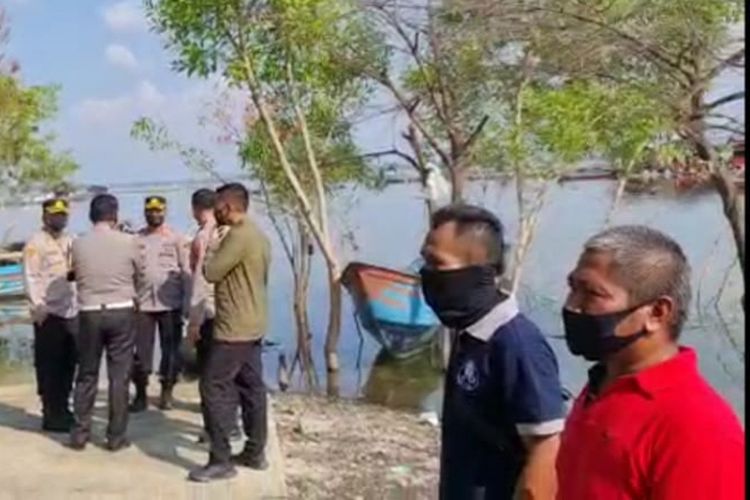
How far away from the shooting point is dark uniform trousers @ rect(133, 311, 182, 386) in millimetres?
8125

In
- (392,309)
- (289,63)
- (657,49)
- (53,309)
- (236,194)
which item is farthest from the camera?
(392,309)

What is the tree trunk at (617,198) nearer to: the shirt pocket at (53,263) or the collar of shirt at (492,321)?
the shirt pocket at (53,263)

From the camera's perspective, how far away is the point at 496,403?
3143mm

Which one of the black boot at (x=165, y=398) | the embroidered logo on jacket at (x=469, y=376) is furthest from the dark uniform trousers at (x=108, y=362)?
the embroidered logo on jacket at (x=469, y=376)

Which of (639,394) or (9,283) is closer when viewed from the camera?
(639,394)

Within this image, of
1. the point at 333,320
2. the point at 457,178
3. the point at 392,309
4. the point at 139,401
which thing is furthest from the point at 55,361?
the point at 392,309

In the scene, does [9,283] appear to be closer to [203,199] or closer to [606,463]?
[203,199]

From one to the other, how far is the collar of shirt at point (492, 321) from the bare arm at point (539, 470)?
10.9 inches

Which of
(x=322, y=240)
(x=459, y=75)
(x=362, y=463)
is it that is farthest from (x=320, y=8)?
(x=362, y=463)

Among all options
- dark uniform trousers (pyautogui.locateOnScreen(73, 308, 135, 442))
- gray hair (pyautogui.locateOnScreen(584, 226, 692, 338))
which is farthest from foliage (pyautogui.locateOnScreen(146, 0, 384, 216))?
gray hair (pyautogui.locateOnScreen(584, 226, 692, 338))

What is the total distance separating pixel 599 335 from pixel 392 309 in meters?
15.6

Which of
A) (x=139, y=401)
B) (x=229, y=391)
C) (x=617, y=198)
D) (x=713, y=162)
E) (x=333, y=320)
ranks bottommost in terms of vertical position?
(x=333, y=320)

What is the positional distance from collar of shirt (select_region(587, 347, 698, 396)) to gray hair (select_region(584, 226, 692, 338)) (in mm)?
79

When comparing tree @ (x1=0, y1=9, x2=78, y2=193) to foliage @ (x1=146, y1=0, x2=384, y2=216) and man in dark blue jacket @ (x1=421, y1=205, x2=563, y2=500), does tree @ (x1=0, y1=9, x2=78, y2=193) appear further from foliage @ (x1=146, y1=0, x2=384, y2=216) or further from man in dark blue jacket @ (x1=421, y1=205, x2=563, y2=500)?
man in dark blue jacket @ (x1=421, y1=205, x2=563, y2=500)
